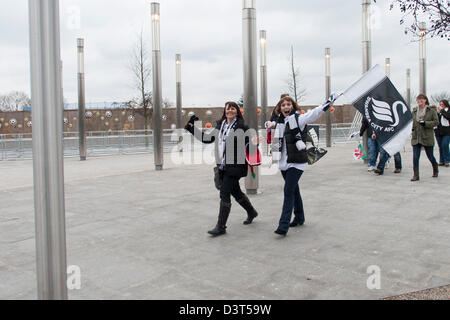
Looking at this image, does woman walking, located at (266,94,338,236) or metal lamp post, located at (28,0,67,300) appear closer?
metal lamp post, located at (28,0,67,300)

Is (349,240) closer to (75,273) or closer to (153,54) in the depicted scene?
(75,273)

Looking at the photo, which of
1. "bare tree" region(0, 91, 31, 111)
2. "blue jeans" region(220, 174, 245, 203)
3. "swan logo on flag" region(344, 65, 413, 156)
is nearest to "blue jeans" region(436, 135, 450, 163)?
"swan logo on flag" region(344, 65, 413, 156)

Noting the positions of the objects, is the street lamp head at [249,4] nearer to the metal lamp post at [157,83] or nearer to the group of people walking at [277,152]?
the group of people walking at [277,152]

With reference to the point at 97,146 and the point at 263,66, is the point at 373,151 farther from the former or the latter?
the point at 97,146

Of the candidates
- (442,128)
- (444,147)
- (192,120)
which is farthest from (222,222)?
(444,147)

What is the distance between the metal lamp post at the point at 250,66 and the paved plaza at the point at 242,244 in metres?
1.28

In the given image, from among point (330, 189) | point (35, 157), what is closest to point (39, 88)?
point (35, 157)

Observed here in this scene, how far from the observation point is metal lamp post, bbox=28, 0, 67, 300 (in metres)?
2.65

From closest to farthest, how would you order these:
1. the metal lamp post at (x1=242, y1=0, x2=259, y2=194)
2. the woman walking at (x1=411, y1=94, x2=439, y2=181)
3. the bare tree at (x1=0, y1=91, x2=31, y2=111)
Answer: the metal lamp post at (x1=242, y1=0, x2=259, y2=194), the woman walking at (x1=411, y1=94, x2=439, y2=181), the bare tree at (x1=0, y1=91, x2=31, y2=111)

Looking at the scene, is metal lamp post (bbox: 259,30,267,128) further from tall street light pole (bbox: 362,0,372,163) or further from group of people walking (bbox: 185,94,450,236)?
group of people walking (bbox: 185,94,450,236)

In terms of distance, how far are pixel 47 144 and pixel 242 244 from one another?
10.1 feet

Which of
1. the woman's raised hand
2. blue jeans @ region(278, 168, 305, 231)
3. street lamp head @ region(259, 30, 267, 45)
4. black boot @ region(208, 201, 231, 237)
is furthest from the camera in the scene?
street lamp head @ region(259, 30, 267, 45)

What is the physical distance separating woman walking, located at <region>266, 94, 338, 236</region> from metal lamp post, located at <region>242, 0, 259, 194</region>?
284cm

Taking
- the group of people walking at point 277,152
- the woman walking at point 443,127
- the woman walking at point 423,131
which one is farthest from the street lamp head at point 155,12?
the group of people walking at point 277,152
